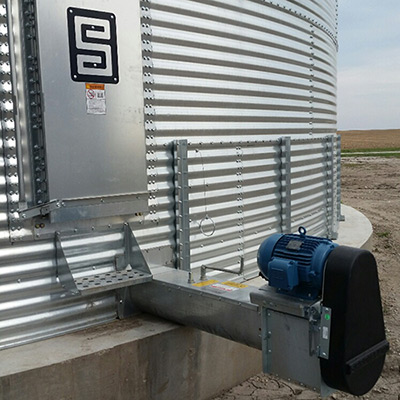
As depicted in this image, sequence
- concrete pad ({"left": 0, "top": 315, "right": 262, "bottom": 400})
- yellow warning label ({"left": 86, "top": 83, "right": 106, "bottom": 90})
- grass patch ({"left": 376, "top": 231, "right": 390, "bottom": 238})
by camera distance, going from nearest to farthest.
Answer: concrete pad ({"left": 0, "top": 315, "right": 262, "bottom": 400})
yellow warning label ({"left": 86, "top": 83, "right": 106, "bottom": 90})
grass patch ({"left": 376, "top": 231, "right": 390, "bottom": 238})

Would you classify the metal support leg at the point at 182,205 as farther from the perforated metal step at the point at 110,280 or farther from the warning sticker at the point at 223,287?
the warning sticker at the point at 223,287

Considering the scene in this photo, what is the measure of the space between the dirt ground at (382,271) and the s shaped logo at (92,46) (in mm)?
2929

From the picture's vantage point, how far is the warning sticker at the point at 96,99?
13.2ft

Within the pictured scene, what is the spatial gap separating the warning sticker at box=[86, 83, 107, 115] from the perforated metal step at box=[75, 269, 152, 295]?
4.28 ft

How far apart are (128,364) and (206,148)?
2093mm

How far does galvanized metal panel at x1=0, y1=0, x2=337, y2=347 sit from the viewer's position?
13.1 ft

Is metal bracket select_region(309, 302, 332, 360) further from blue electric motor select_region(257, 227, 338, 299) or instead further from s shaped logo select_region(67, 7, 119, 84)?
s shaped logo select_region(67, 7, 119, 84)

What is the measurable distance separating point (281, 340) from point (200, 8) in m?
3.11

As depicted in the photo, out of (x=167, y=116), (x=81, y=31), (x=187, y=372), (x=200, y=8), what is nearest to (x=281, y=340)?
(x=187, y=372)

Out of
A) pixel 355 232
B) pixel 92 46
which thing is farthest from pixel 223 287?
pixel 355 232

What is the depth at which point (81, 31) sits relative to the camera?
393 centimetres

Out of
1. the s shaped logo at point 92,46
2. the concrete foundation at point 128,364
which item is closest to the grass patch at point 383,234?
the concrete foundation at point 128,364

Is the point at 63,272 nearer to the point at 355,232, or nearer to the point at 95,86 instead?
the point at 95,86

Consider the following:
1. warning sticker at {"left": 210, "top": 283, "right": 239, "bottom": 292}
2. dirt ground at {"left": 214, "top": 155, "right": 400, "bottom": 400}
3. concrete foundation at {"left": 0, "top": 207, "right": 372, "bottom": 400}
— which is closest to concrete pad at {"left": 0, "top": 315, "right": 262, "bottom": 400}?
concrete foundation at {"left": 0, "top": 207, "right": 372, "bottom": 400}
